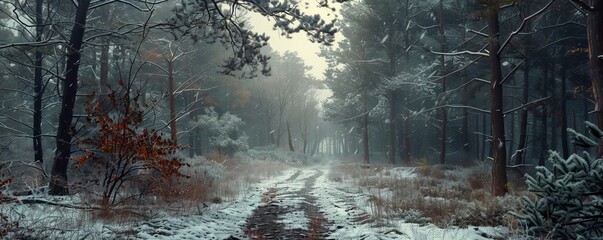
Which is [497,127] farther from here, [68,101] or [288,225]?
[68,101]

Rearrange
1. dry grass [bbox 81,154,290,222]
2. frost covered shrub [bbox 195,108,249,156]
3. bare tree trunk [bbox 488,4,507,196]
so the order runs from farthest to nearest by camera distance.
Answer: frost covered shrub [bbox 195,108,249,156], bare tree trunk [bbox 488,4,507,196], dry grass [bbox 81,154,290,222]

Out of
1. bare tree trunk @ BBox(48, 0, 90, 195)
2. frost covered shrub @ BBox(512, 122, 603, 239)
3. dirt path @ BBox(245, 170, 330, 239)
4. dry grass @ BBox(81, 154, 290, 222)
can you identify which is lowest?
dirt path @ BBox(245, 170, 330, 239)

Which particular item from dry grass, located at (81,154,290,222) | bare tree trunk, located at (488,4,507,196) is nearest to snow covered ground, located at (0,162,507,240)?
dry grass, located at (81,154,290,222)

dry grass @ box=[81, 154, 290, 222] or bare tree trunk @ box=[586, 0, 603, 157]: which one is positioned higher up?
bare tree trunk @ box=[586, 0, 603, 157]

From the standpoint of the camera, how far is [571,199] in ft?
14.5

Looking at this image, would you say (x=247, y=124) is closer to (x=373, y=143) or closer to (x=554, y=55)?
(x=373, y=143)

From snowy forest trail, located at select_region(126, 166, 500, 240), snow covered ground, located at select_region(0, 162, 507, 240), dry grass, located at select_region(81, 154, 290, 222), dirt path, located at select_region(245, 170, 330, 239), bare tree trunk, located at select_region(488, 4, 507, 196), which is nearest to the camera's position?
snow covered ground, located at select_region(0, 162, 507, 240)

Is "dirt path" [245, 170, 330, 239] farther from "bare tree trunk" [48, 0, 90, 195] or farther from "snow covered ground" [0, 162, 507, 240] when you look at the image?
"bare tree trunk" [48, 0, 90, 195]

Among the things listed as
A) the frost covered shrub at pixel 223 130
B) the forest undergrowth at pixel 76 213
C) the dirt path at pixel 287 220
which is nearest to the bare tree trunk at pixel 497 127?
the dirt path at pixel 287 220

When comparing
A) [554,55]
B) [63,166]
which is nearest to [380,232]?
[63,166]

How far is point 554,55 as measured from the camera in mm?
22453

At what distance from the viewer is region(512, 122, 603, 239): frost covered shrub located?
4.24 meters

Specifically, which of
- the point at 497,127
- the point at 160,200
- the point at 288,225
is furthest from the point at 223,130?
the point at 288,225

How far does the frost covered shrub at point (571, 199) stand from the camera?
4.24 meters
